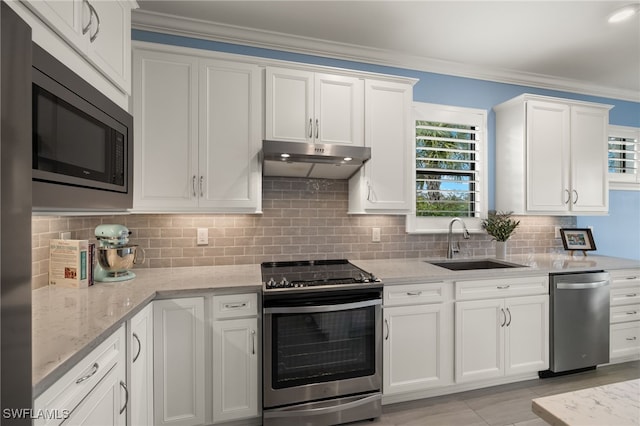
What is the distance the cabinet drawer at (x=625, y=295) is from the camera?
2.71 metres

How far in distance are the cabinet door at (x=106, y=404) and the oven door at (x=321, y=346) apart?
2.44ft

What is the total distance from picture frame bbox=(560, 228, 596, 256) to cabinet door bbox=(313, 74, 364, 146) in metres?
2.54

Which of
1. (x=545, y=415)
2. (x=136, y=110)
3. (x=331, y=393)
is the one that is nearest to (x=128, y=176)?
(x=136, y=110)

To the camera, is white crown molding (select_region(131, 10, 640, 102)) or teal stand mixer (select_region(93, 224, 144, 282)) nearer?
teal stand mixer (select_region(93, 224, 144, 282))

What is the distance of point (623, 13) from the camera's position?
2207mm

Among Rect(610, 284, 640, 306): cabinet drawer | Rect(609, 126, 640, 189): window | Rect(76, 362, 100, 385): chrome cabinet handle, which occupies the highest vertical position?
Rect(609, 126, 640, 189): window

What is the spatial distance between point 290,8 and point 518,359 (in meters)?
3.20

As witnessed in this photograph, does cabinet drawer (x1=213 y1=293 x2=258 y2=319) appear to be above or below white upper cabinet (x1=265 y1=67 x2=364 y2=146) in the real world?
below

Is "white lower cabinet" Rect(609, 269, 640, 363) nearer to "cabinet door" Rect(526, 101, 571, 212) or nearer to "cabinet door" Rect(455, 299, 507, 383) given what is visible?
"cabinet door" Rect(526, 101, 571, 212)

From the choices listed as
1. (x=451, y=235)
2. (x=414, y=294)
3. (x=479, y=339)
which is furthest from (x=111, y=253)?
(x=451, y=235)

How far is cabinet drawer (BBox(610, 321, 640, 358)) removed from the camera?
2.73 m

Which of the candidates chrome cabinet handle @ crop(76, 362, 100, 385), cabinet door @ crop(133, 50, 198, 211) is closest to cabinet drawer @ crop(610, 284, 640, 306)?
cabinet door @ crop(133, 50, 198, 211)

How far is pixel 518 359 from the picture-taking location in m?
2.44

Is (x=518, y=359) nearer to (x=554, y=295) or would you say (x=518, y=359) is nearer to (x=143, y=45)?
(x=554, y=295)
